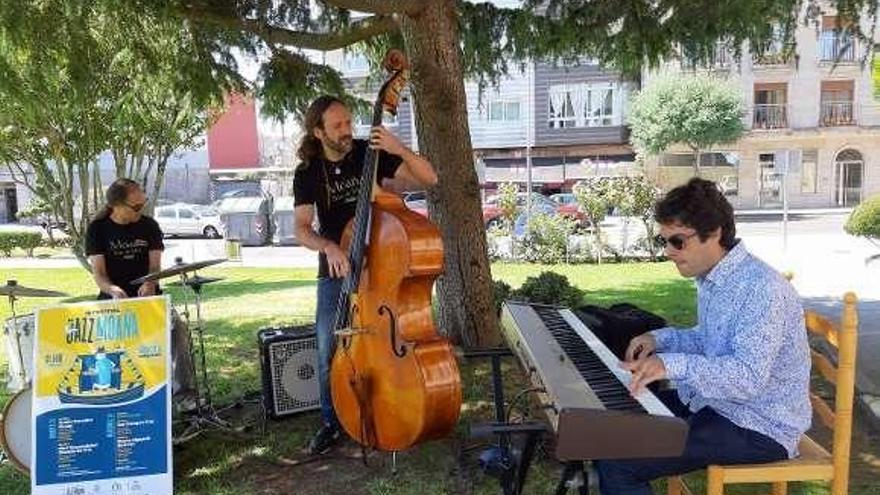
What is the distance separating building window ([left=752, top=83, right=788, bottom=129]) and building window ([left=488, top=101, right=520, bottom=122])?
1058cm

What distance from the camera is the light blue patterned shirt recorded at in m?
2.21

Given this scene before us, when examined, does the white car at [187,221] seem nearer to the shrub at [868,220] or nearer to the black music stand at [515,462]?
the shrub at [868,220]

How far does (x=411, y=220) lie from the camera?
3.32 meters

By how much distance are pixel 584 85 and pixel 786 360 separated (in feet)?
107

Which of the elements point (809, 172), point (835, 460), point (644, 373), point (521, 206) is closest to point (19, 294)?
point (644, 373)

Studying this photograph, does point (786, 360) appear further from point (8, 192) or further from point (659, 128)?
point (8, 192)

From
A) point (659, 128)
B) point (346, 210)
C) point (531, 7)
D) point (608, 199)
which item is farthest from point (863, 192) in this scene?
point (346, 210)

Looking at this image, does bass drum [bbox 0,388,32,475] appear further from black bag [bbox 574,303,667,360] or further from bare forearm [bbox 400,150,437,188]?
black bag [bbox 574,303,667,360]

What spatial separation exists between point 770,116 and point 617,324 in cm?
3308

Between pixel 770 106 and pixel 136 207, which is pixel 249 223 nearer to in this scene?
pixel 136 207

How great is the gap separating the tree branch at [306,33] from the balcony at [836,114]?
31.7m

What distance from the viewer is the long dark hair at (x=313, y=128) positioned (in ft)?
12.2

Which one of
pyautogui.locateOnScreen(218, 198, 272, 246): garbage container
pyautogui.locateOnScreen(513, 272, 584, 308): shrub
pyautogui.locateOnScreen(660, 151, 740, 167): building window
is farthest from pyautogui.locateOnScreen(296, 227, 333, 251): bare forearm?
pyautogui.locateOnScreen(660, 151, 740, 167): building window

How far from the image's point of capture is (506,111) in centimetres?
3472
